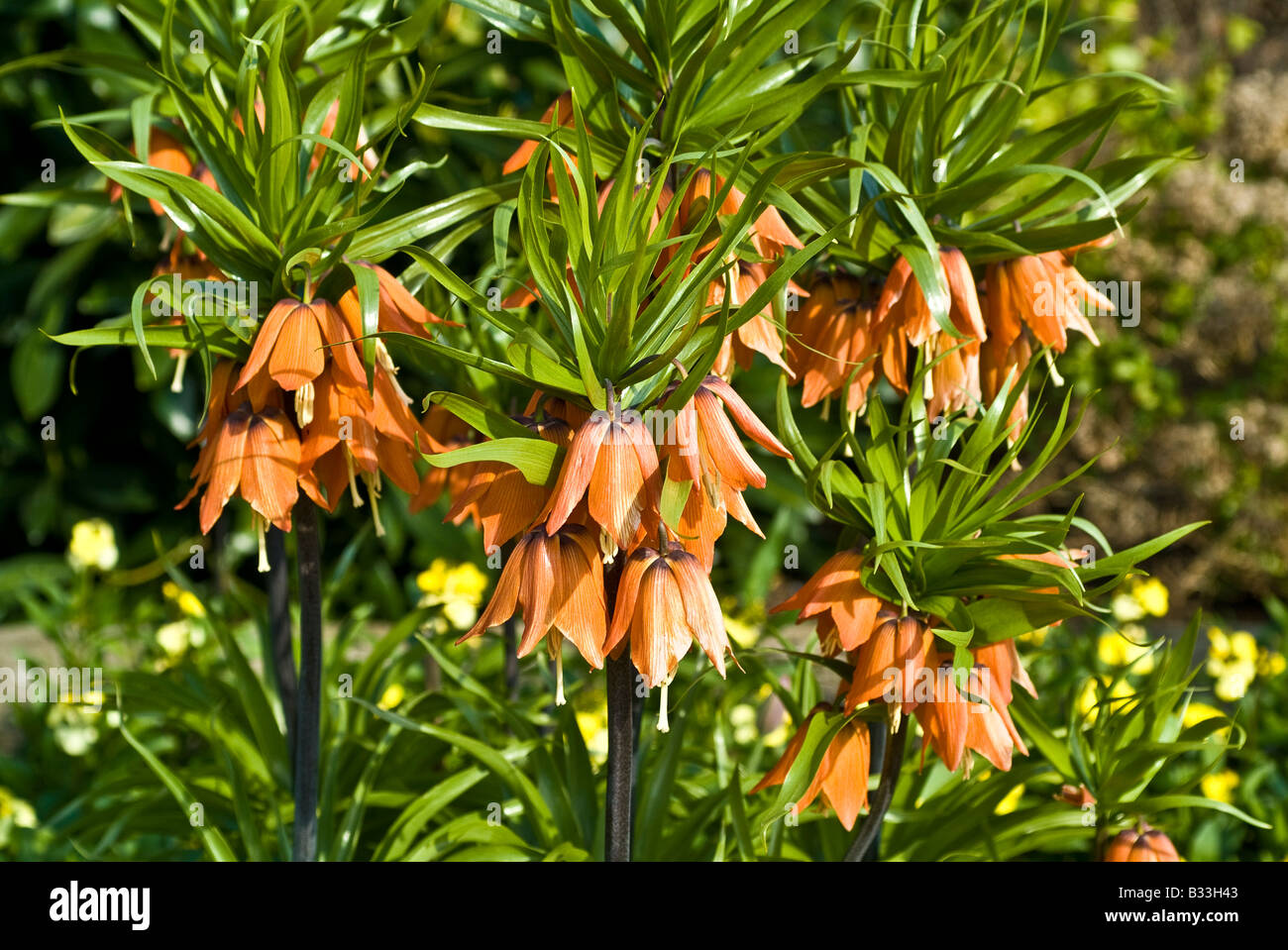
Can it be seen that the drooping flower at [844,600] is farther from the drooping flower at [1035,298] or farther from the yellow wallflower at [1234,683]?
the yellow wallflower at [1234,683]

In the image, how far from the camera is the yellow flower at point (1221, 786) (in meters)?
2.14

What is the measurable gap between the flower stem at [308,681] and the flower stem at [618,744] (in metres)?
0.42

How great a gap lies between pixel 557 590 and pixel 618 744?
23 centimetres

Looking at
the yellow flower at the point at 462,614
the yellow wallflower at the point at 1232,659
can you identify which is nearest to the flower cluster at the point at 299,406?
the yellow flower at the point at 462,614

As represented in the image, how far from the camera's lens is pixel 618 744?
3.96ft

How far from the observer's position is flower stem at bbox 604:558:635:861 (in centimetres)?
116

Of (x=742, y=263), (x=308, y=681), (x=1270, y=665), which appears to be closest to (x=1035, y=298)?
(x=742, y=263)

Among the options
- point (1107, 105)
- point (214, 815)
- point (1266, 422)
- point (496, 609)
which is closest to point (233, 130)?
point (496, 609)

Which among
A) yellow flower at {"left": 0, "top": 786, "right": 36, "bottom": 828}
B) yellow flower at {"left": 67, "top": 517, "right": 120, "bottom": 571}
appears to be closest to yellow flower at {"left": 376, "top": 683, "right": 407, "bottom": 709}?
yellow flower at {"left": 0, "top": 786, "right": 36, "bottom": 828}

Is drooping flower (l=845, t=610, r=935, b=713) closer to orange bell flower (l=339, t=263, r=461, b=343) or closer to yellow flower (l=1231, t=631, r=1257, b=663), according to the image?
orange bell flower (l=339, t=263, r=461, b=343)

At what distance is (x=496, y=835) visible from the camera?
1491 millimetres

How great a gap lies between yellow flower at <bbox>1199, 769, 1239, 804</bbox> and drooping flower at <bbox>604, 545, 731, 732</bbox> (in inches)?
57.1
